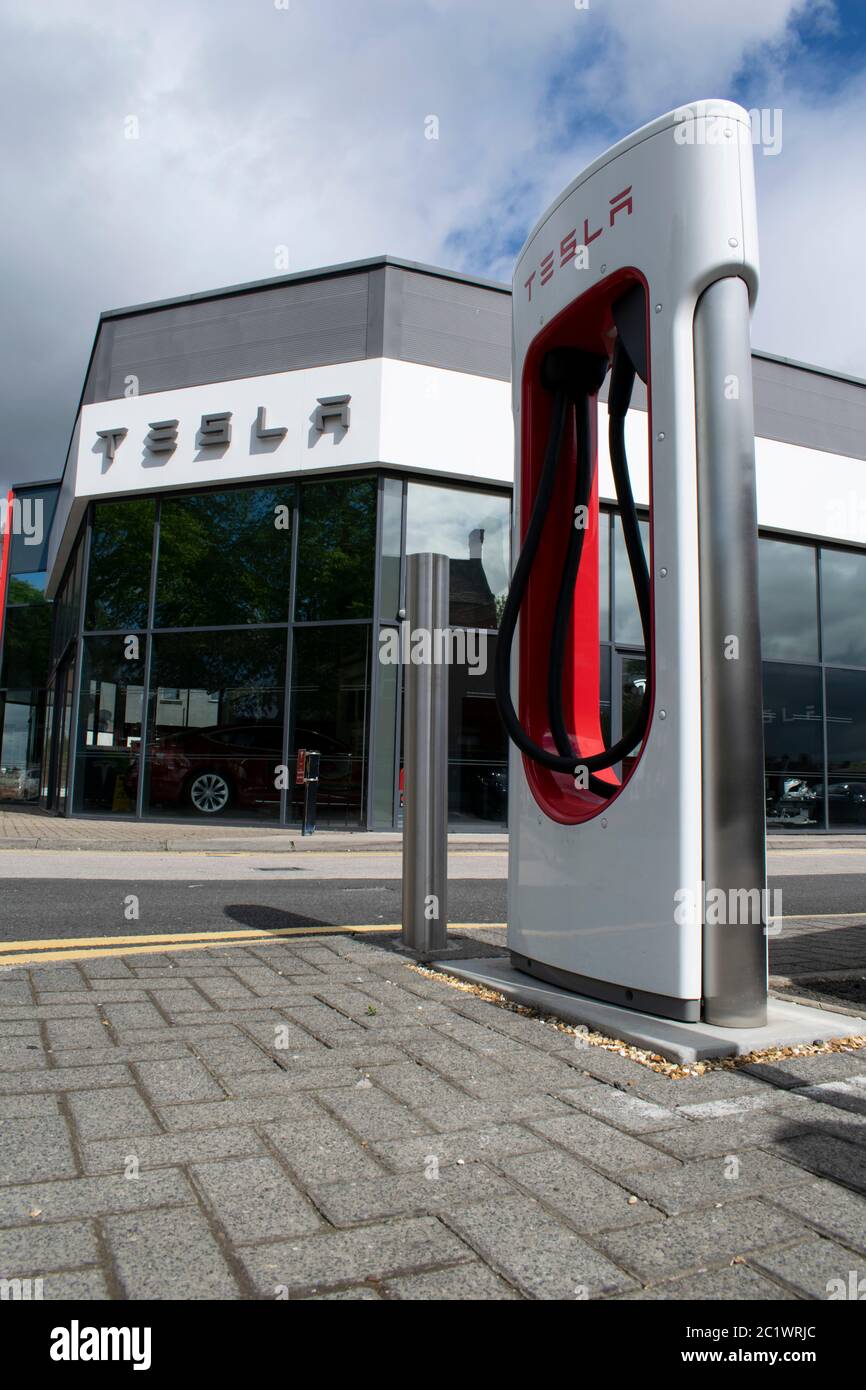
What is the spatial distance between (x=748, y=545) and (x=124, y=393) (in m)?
14.3

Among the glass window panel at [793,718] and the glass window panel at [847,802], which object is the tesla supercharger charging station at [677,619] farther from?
the glass window panel at [847,802]

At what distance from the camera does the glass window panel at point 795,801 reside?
17391 millimetres

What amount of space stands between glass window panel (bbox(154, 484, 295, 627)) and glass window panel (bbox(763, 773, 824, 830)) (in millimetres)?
8831

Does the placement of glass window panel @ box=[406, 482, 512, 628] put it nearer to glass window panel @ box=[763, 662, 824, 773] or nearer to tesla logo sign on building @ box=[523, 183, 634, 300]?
glass window panel @ box=[763, 662, 824, 773]

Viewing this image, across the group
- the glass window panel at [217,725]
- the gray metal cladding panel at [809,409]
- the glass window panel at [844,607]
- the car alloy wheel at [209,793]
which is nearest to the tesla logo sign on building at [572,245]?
the glass window panel at [217,725]

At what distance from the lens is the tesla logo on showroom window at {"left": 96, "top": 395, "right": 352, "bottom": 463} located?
48.0ft

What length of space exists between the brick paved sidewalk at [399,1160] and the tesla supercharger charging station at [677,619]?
1.35ft

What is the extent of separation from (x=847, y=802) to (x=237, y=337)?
12859mm

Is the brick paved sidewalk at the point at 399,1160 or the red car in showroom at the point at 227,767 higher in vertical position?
the red car in showroom at the point at 227,767

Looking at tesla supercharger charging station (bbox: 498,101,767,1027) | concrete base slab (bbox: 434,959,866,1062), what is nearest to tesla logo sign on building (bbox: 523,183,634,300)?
tesla supercharger charging station (bbox: 498,101,767,1027)

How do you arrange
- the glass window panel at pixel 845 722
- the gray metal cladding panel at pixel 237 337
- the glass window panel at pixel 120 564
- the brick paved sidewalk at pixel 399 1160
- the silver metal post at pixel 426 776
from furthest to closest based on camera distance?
the glass window panel at pixel 845 722, the glass window panel at pixel 120 564, the gray metal cladding panel at pixel 237 337, the silver metal post at pixel 426 776, the brick paved sidewalk at pixel 399 1160

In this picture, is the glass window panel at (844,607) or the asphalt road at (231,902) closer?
the asphalt road at (231,902)

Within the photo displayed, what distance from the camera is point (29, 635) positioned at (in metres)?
26.3
